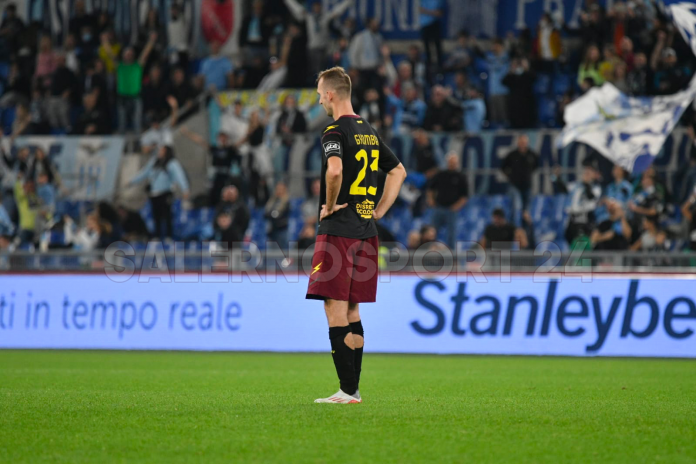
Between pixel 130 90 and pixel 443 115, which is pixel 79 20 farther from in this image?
pixel 443 115

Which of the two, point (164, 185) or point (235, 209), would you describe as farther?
point (164, 185)

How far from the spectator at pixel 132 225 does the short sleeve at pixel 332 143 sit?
12208 millimetres

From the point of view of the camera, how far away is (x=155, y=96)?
20.1 metres

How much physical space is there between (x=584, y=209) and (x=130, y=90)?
9.83m

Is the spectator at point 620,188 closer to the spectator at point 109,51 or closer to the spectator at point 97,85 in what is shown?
the spectator at point 97,85

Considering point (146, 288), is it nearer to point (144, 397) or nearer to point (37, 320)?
point (37, 320)

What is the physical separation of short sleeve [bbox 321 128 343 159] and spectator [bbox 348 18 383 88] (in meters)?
12.2

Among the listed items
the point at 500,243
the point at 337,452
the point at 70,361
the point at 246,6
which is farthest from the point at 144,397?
the point at 246,6

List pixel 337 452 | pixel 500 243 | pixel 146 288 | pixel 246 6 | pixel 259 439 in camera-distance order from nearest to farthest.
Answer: pixel 337 452, pixel 259 439, pixel 146 288, pixel 500 243, pixel 246 6

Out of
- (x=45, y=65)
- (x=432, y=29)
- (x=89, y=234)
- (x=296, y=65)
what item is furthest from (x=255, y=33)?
(x=89, y=234)

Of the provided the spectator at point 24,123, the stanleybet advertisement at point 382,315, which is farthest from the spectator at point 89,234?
the spectator at point 24,123

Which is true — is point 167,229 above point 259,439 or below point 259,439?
below

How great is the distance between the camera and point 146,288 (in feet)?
46.4

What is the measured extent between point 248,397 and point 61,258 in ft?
26.8
